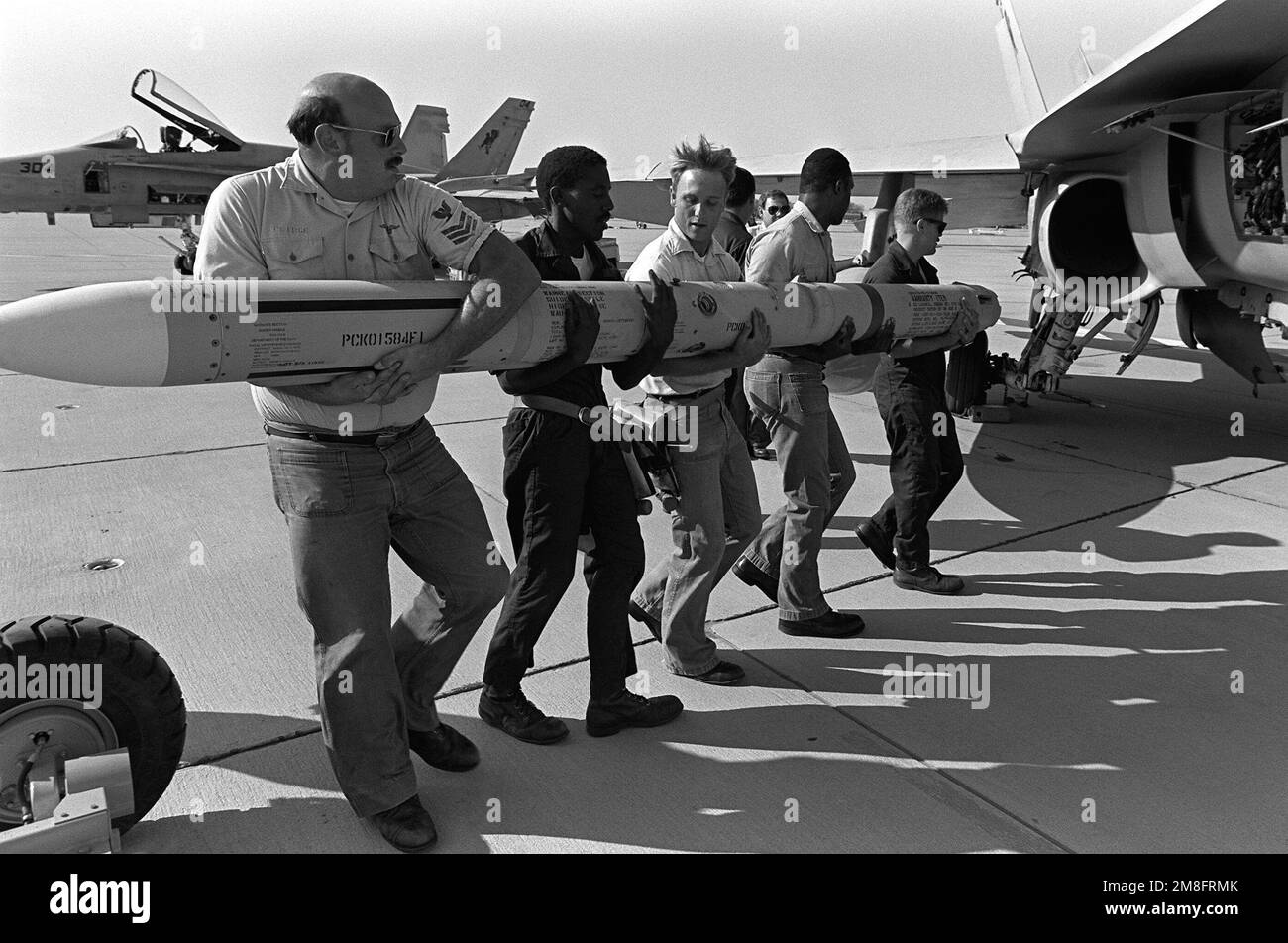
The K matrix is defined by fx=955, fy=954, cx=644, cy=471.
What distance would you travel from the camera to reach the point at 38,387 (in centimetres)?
875

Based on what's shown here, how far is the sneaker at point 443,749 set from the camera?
309 centimetres

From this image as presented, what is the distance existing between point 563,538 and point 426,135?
2680cm

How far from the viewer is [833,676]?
3.88m

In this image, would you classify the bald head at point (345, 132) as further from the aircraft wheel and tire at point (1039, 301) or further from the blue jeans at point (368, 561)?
the aircraft wheel and tire at point (1039, 301)

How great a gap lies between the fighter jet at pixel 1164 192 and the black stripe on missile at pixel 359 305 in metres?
5.11

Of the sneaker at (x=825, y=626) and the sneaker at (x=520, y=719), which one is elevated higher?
the sneaker at (x=825, y=626)

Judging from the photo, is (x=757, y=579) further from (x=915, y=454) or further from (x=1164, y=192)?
(x=1164, y=192)

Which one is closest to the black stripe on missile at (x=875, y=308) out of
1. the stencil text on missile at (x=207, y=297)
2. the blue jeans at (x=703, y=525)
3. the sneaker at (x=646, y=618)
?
the blue jeans at (x=703, y=525)

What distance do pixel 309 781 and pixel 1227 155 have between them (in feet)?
21.8

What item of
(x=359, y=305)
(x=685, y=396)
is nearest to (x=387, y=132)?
(x=359, y=305)

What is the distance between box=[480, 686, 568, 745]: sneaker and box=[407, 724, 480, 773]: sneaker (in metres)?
0.21

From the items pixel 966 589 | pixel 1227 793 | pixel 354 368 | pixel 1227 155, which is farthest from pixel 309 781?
pixel 1227 155

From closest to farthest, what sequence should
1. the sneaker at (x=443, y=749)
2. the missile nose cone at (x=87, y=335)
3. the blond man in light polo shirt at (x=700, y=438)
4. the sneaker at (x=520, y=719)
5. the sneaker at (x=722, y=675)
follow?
the missile nose cone at (x=87, y=335), the sneaker at (x=443, y=749), the sneaker at (x=520, y=719), the blond man in light polo shirt at (x=700, y=438), the sneaker at (x=722, y=675)
